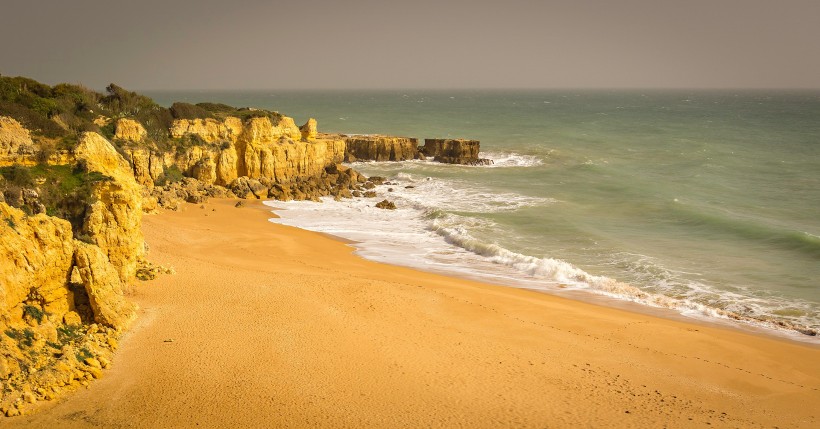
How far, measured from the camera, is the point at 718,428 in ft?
39.4

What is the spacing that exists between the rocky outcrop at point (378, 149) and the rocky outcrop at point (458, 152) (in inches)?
98.2

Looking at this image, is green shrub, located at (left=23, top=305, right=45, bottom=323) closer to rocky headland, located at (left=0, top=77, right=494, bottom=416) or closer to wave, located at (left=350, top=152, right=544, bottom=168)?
rocky headland, located at (left=0, top=77, right=494, bottom=416)

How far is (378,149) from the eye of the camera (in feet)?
169

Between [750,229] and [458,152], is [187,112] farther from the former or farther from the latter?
[750,229]

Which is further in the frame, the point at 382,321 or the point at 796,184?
the point at 796,184

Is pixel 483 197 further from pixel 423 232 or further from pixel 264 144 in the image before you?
pixel 264 144

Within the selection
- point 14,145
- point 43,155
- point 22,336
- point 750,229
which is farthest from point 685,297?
point 14,145

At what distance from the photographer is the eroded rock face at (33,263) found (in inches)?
445

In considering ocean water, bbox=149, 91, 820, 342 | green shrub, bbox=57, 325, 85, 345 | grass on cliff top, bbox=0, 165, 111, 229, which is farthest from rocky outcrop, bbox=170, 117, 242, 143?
green shrub, bbox=57, 325, 85, 345

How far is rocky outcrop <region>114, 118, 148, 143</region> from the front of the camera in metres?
29.1

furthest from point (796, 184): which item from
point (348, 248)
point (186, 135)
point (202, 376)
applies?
point (202, 376)

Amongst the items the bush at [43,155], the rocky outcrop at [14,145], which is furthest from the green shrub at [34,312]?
the rocky outcrop at [14,145]

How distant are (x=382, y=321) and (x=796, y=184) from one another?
37.8 meters

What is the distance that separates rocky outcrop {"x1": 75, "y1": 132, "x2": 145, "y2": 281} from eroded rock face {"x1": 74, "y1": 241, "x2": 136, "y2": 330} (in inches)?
59.1
